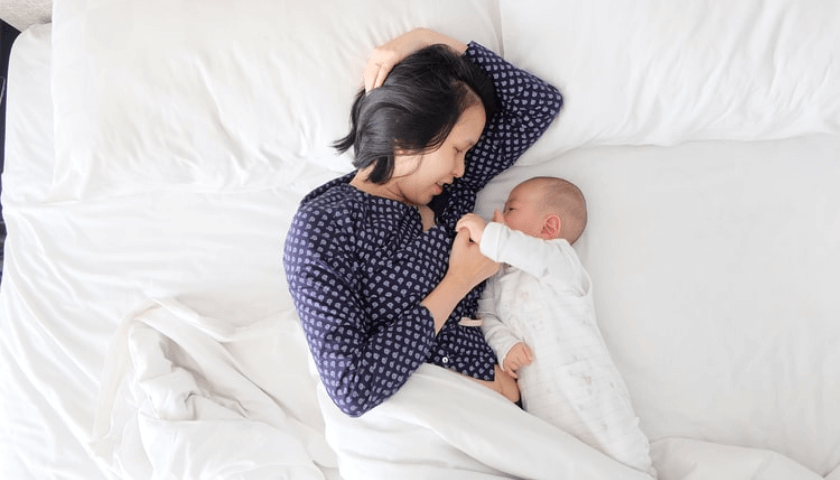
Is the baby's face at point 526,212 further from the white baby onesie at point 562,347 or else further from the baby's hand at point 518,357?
the baby's hand at point 518,357

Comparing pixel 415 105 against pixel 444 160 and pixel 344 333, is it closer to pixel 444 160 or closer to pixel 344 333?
pixel 444 160

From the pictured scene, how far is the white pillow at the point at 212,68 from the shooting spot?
142 centimetres

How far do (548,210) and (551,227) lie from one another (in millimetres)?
40

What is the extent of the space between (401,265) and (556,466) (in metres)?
0.49

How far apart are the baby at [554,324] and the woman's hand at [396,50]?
34cm

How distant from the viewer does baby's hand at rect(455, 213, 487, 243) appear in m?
1.34

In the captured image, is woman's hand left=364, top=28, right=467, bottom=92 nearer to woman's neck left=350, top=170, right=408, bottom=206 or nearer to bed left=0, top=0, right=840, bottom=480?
bed left=0, top=0, right=840, bottom=480

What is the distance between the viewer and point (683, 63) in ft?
4.40

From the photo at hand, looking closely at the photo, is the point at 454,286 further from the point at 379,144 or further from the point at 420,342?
the point at 379,144

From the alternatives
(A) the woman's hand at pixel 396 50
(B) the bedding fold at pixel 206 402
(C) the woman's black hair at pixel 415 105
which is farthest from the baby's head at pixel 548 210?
(B) the bedding fold at pixel 206 402

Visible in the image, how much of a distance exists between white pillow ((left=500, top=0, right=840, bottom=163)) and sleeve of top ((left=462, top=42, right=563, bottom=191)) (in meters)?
0.05

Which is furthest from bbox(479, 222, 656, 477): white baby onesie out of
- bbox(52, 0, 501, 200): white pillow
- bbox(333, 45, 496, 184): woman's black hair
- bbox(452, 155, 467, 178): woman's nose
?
bbox(52, 0, 501, 200): white pillow

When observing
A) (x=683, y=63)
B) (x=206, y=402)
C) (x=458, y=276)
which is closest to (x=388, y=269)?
(x=458, y=276)

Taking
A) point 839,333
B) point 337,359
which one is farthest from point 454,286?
point 839,333
